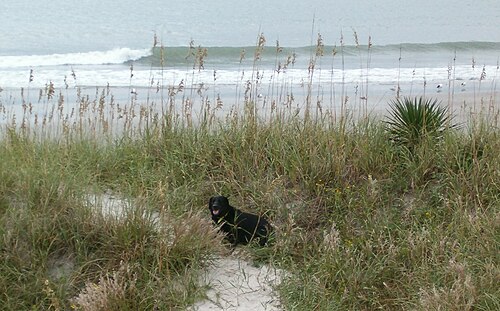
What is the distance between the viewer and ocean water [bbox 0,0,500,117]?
1583 centimetres

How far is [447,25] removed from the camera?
35.9 m

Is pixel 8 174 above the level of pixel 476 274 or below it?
above

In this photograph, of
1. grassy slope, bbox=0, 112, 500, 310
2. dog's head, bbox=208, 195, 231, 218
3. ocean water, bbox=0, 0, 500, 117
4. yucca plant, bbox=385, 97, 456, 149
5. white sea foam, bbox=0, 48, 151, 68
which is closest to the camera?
grassy slope, bbox=0, 112, 500, 310

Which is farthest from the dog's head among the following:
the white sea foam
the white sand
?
the white sea foam

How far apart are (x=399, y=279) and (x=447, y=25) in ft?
107

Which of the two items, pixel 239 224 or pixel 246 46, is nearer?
pixel 239 224

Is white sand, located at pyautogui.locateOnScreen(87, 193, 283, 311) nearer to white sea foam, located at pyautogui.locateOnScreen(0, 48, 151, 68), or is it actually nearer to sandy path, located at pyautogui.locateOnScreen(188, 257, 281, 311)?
sandy path, located at pyautogui.locateOnScreen(188, 257, 281, 311)

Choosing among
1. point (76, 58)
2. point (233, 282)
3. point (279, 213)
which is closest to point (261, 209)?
point (279, 213)

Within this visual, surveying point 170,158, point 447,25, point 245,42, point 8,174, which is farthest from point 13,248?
point 447,25

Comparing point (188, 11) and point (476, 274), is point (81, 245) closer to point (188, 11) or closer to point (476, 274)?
point (476, 274)

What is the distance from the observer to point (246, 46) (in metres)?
27.3

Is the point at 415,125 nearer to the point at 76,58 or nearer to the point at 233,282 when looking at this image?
the point at 233,282

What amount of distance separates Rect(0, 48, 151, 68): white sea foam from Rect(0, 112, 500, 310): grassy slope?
48.7 ft

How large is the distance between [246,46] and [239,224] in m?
21.9
